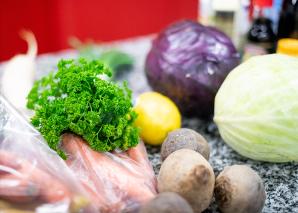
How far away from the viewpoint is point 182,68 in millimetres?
1016

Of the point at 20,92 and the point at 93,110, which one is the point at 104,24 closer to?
the point at 20,92

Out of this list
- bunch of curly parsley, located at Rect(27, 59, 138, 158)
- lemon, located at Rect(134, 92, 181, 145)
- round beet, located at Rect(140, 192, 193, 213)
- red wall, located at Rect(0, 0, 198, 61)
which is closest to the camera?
round beet, located at Rect(140, 192, 193, 213)

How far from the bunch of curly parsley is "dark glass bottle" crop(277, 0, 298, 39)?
2.03ft

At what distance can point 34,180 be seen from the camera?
0.61 m

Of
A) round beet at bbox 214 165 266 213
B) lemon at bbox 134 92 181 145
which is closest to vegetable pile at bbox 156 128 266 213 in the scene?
round beet at bbox 214 165 266 213

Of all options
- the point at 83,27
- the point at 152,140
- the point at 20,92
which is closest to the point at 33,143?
the point at 152,140

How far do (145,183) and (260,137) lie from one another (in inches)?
11.8

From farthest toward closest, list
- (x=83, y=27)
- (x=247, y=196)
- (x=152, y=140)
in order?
(x=83, y=27)
(x=152, y=140)
(x=247, y=196)

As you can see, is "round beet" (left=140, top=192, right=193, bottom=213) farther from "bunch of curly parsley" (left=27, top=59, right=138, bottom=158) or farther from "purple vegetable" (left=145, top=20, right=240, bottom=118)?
"purple vegetable" (left=145, top=20, right=240, bottom=118)

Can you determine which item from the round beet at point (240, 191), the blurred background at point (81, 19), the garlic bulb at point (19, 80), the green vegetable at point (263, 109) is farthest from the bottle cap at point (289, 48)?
the garlic bulb at point (19, 80)

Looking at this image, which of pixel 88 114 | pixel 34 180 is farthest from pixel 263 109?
pixel 34 180

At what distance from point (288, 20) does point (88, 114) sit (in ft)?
2.44

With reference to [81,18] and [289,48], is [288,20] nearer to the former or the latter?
[289,48]

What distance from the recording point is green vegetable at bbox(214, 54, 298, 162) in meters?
0.78
